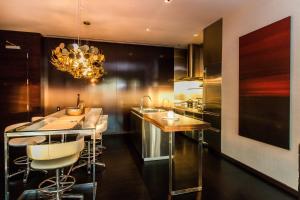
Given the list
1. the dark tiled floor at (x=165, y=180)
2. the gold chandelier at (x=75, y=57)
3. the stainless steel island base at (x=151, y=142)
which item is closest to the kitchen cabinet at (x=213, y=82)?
the dark tiled floor at (x=165, y=180)

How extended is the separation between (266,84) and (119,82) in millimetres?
4171

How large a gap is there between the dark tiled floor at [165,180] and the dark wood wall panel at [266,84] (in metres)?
0.69

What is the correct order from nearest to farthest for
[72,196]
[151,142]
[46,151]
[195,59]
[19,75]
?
[46,151]
[72,196]
[151,142]
[19,75]
[195,59]

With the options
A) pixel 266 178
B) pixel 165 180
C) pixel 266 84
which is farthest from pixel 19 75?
pixel 266 178

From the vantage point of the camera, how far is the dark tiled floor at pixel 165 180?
240 cm

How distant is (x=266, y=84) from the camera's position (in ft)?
9.13

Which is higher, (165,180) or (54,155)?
(54,155)

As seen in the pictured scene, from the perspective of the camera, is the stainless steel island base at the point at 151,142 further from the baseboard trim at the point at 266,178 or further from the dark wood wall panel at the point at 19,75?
the dark wood wall panel at the point at 19,75

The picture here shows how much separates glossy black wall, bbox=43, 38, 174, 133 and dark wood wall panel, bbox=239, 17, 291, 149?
327cm

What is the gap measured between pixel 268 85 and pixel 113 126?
14.6 ft

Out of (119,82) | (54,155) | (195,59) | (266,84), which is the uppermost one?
(195,59)

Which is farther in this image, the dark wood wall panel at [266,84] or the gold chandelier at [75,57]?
the gold chandelier at [75,57]

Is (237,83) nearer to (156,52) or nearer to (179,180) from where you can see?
(179,180)

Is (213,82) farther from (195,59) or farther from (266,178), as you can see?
(266,178)
